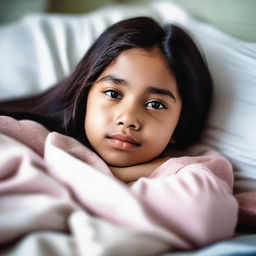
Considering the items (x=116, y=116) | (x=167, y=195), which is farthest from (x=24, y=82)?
(x=167, y=195)

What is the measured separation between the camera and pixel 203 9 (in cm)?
123

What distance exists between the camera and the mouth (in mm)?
839

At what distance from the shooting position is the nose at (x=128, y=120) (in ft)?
2.72

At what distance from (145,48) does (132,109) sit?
0.16 metres

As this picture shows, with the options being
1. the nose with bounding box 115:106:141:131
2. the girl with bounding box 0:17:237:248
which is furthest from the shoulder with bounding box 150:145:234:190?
the nose with bounding box 115:106:141:131

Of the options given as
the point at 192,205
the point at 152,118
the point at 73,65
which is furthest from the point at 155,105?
Answer: the point at 73,65

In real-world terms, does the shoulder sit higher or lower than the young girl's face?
lower

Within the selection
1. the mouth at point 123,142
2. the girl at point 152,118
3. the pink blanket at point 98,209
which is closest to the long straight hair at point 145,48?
the girl at point 152,118

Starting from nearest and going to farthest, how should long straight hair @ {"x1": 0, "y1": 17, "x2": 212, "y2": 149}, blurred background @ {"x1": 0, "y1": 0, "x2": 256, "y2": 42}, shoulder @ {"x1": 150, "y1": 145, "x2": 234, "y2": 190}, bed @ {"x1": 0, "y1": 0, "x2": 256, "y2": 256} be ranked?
bed @ {"x1": 0, "y1": 0, "x2": 256, "y2": 256}
shoulder @ {"x1": 150, "y1": 145, "x2": 234, "y2": 190}
long straight hair @ {"x1": 0, "y1": 17, "x2": 212, "y2": 149}
blurred background @ {"x1": 0, "y1": 0, "x2": 256, "y2": 42}

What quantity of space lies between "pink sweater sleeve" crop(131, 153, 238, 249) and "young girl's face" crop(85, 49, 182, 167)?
0.14m

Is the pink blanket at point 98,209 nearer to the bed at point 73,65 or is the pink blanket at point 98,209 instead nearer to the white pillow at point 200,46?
the bed at point 73,65

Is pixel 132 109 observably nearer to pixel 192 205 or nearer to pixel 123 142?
pixel 123 142

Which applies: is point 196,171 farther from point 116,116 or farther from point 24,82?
point 24,82

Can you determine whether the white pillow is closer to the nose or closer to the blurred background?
the blurred background
